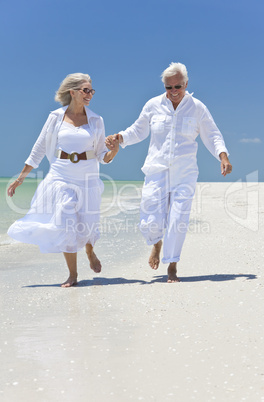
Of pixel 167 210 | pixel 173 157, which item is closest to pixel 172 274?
pixel 167 210

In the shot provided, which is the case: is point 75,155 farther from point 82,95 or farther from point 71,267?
point 71,267

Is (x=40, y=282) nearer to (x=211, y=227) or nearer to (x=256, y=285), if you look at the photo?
(x=256, y=285)

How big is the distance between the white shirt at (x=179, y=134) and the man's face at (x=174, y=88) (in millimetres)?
51

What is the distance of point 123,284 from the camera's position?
5.08m

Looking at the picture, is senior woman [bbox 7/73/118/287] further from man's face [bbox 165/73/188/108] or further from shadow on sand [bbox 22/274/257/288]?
man's face [bbox 165/73/188/108]

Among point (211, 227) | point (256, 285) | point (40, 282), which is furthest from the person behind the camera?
point (211, 227)

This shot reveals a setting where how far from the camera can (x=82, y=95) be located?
16.6 ft

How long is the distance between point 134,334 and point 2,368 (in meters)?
0.92

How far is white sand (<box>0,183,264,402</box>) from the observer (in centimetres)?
256

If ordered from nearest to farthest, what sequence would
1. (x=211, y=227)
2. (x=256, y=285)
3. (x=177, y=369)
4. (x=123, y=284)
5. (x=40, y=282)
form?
(x=177, y=369), (x=256, y=285), (x=123, y=284), (x=40, y=282), (x=211, y=227)

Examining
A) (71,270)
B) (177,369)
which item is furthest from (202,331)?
(71,270)

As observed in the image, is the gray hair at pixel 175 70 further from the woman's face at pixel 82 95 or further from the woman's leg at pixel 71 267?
the woman's leg at pixel 71 267

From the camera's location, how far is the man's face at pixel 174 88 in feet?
16.6

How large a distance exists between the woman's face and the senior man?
459 mm
